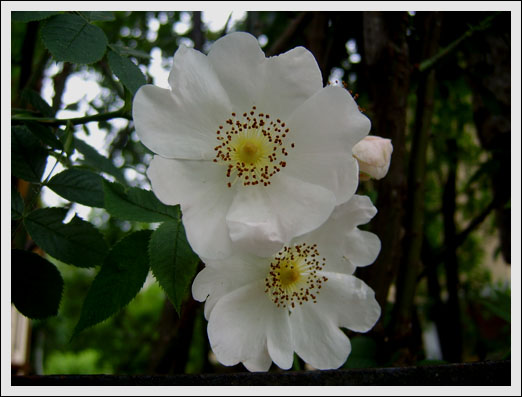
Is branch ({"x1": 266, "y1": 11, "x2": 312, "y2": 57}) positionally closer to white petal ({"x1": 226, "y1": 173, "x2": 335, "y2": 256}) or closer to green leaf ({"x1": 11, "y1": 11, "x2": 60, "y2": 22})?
green leaf ({"x1": 11, "y1": 11, "x2": 60, "y2": 22})

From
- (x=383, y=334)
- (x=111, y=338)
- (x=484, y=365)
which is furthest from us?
(x=111, y=338)

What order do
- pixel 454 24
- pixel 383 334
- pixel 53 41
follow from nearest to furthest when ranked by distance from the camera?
pixel 53 41 → pixel 383 334 → pixel 454 24

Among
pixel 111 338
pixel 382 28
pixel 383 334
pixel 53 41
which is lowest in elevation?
pixel 111 338

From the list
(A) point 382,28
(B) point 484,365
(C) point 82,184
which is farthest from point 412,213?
(C) point 82,184

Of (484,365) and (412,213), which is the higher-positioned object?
(412,213)

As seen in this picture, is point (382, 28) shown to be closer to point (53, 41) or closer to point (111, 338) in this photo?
point (53, 41)

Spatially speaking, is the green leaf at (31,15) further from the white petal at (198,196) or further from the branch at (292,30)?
the branch at (292,30)

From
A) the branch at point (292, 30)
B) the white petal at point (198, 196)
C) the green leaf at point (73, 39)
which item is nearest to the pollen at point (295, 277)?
the white petal at point (198, 196)
